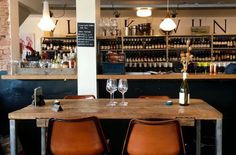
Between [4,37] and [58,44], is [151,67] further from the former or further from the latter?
[4,37]

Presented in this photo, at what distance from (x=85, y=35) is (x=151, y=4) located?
11.4ft

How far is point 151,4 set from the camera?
7.27 metres

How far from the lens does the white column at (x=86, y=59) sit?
13.6 ft

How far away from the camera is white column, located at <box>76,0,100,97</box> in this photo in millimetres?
4145

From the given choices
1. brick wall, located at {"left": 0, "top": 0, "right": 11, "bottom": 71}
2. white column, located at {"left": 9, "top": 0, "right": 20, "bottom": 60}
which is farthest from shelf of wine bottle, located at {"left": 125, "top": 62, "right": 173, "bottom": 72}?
brick wall, located at {"left": 0, "top": 0, "right": 11, "bottom": 71}

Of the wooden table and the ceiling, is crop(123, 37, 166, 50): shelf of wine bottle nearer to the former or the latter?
the ceiling


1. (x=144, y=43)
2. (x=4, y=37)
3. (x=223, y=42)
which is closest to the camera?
(x=4, y=37)

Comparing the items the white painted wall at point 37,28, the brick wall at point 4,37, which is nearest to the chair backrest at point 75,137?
the brick wall at point 4,37

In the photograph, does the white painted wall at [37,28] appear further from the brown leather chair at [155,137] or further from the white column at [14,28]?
the brown leather chair at [155,137]

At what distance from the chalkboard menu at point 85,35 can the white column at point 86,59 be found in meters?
0.05

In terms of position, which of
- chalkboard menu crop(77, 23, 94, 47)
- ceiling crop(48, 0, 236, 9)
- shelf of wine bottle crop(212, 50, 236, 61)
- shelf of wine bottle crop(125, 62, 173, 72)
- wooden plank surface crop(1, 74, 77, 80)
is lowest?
wooden plank surface crop(1, 74, 77, 80)

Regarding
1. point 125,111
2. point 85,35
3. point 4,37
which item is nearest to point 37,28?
point 4,37

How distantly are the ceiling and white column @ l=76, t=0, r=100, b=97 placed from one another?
9.61 feet

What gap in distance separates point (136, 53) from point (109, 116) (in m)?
5.63
